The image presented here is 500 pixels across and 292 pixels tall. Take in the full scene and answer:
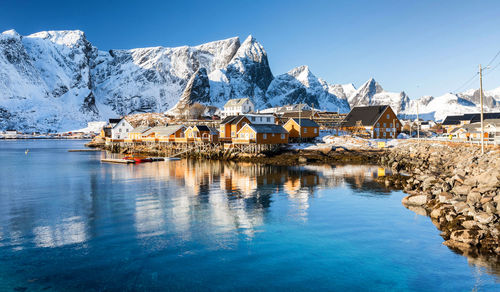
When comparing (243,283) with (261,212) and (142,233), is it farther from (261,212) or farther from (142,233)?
(261,212)

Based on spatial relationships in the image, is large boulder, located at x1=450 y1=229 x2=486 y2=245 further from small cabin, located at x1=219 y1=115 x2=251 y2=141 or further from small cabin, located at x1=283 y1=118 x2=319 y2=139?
small cabin, located at x1=219 y1=115 x2=251 y2=141

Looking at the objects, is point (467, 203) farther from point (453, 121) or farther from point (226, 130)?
point (453, 121)

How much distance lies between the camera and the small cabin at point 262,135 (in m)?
62.0

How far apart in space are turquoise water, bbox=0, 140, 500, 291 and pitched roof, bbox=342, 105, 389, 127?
5389cm

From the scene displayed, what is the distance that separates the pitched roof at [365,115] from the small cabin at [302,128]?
14229 mm

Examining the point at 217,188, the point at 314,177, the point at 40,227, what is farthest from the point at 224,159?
the point at 40,227

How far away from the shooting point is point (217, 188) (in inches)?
1244

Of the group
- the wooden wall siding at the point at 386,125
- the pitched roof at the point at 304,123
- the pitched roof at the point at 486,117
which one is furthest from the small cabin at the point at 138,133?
the pitched roof at the point at 486,117

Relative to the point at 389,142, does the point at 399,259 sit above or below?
below

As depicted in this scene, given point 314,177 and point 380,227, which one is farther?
point 314,177

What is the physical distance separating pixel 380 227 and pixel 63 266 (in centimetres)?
1603

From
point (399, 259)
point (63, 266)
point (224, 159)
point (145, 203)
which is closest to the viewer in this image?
point (63, 266)

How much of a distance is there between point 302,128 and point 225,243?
56213 mm

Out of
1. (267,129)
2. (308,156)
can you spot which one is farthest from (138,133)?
(308,156)
